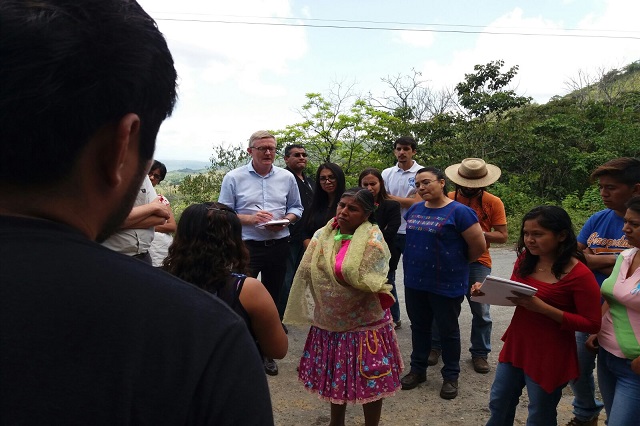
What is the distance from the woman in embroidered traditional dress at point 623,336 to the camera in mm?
2416

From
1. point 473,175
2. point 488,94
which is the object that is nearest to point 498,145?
point 488,94

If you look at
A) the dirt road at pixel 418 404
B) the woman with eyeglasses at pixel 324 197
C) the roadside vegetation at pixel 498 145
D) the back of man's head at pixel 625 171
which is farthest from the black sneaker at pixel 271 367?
the roadside vegetation at pixel 498 145

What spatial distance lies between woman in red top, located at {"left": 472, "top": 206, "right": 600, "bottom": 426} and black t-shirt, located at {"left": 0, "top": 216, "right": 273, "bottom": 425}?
7.40ft

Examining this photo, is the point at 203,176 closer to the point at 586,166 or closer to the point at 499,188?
the point at 499,188

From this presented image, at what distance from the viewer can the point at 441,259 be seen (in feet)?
12.2

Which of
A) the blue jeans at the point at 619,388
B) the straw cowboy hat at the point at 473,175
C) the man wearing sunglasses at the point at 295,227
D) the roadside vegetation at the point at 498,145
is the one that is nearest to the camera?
the blue jeans at the point at 619,388

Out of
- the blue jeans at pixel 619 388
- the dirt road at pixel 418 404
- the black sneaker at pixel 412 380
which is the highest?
the blue jeans at pixel 619 388

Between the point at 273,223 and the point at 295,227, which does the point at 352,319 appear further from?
the point at 295,227

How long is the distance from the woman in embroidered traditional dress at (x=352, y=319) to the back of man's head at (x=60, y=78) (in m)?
2.45

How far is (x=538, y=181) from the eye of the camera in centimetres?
1569

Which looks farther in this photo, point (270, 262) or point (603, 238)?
point (270, 262)

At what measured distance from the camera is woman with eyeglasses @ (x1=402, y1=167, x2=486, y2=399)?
3.70m

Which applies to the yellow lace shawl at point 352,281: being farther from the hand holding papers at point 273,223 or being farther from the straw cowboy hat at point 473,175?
the straw cowboy hat at point 473,175

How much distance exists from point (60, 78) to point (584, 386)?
3427mm
